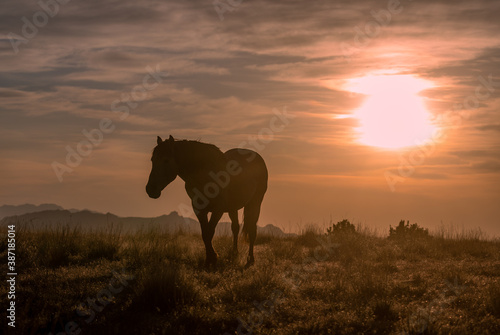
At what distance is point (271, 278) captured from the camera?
368 inches

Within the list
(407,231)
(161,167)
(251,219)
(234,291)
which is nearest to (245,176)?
(251,219)

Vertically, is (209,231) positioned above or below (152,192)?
below

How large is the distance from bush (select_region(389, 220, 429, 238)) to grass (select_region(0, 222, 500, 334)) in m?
4.17

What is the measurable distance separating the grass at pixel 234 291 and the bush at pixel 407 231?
4.17 metres

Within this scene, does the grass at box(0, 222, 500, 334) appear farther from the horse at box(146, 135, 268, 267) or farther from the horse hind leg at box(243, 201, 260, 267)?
the horse at box(146, 135, 268, 267)

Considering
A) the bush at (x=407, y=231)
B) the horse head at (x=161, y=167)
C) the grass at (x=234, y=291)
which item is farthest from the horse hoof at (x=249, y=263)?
the bush at (x=407, y=231)

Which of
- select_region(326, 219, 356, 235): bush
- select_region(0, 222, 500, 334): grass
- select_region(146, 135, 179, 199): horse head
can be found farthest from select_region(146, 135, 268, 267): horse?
select_region(326, 219, 356, 235): bush

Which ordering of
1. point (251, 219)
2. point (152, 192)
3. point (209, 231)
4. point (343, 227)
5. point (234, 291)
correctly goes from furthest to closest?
1. point (343, 227)
2. point (251, 219)
3. point (209, 231)
4. point (152, 192)
5. point (234, 291)

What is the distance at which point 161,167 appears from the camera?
10133 mm

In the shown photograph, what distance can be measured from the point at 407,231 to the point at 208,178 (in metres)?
10.7

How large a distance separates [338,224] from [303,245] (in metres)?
3.25

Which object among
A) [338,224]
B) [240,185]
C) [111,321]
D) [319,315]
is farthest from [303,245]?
[111,321]

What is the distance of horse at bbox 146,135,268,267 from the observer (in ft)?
33.4

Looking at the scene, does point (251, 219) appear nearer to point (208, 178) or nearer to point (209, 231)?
point (209, 231)
